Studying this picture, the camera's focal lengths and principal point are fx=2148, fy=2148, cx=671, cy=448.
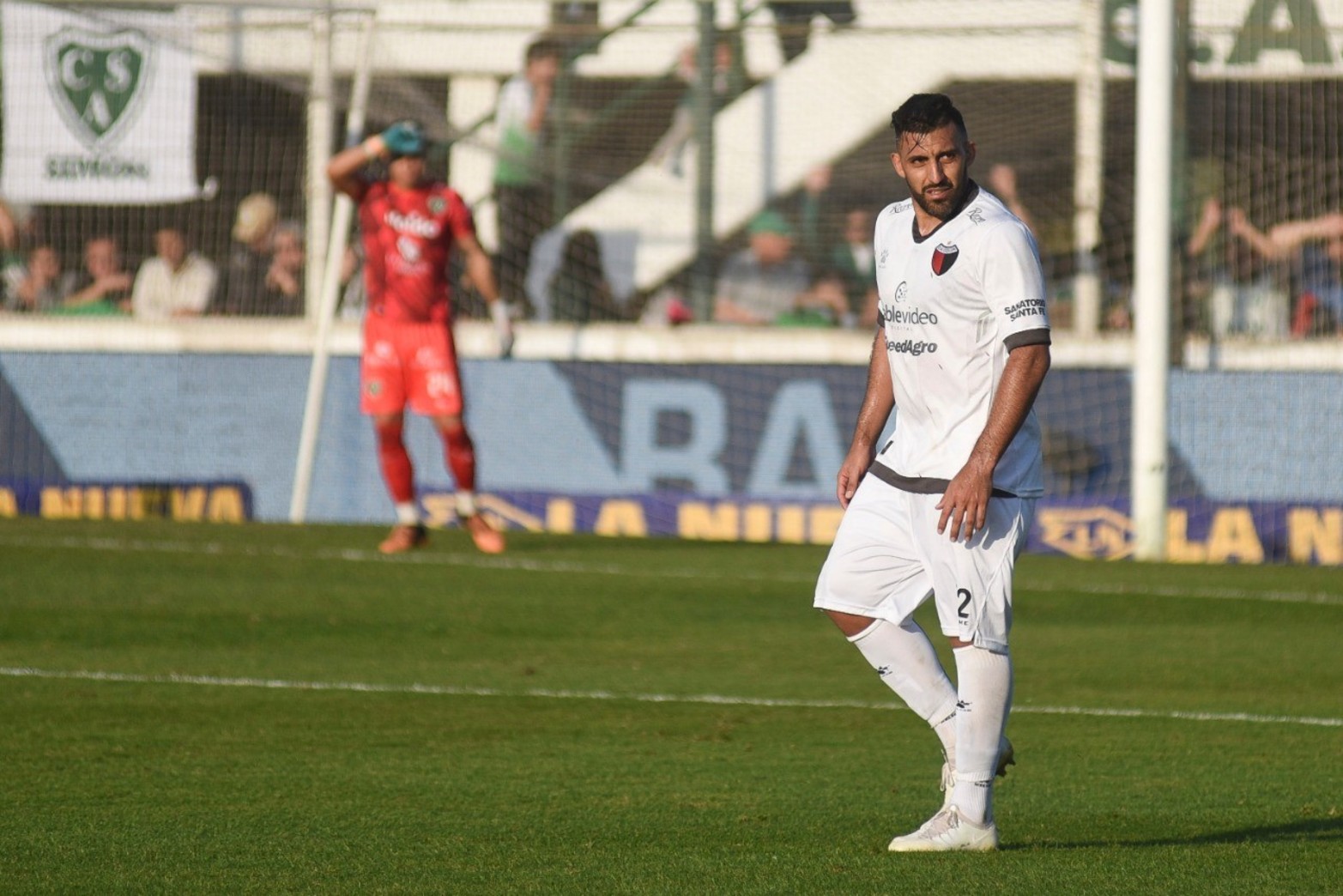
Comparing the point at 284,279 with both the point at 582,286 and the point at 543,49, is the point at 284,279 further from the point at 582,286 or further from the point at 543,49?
the point at 543,49

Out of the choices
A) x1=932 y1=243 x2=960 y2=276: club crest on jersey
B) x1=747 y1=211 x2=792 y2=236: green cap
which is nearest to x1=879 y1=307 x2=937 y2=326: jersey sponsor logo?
x1=932 y1=243 x2=960 y2=276: club crest on jersey

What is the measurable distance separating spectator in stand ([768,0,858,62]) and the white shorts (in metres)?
11.5

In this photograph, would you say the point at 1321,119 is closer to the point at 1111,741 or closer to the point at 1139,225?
the point at 1139,225

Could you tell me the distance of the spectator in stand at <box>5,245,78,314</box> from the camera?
653 inches

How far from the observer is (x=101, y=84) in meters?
16.1

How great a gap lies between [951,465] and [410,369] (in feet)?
24.2

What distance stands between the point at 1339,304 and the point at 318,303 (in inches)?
293

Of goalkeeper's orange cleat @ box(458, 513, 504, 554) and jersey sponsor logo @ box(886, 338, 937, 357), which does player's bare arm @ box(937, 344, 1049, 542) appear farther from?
goalkeeper's orange cleat @ box(458, 513, 504, 554)

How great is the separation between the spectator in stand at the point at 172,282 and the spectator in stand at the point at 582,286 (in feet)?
8.70

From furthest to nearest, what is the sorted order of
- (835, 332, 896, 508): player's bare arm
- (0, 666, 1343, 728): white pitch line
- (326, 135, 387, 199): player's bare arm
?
1. (326, 135, 387, 199): player's bare arm
2. (0, 666, 1343, 728): white pitch line
3. (835, 332, 896, 508): player's bare arm

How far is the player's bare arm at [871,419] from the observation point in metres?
5.53

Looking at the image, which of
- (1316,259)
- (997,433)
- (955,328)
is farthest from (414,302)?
(997,433)

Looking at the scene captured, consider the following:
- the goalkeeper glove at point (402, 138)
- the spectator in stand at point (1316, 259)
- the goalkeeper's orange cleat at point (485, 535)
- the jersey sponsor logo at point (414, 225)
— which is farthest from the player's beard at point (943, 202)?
the spectator in stand at point (1316, 259)

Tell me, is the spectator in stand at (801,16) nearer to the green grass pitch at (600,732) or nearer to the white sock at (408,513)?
the green grass pitch at (600,732)
